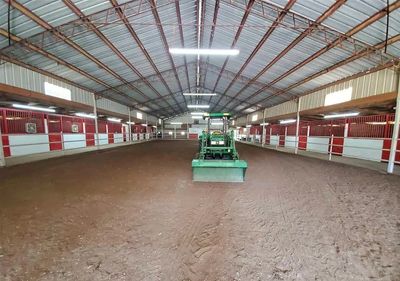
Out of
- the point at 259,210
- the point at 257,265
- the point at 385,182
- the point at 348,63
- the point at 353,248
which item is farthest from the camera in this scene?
the point at 348,63

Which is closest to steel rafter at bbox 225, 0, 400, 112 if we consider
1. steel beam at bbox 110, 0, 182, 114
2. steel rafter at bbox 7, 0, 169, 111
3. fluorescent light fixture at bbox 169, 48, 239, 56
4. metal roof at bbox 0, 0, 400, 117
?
metal roof at bbox 0, 0, 400, 117

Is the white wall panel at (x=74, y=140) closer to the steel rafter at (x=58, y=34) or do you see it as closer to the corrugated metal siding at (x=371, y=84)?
the steel rafter at (x=58, y=34)

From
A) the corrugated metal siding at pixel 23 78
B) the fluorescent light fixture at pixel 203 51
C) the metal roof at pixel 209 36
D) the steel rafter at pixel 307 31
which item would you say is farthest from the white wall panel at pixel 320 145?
the corrugated metal siding at pixel 23 78

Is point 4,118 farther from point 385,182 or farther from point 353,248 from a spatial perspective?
point 385,182

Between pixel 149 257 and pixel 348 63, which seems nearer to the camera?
pixel 149 257

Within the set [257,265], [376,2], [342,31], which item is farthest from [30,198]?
[342,31]

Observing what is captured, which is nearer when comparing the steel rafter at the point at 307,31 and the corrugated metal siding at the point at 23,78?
the steel rafter at the point at 307,31

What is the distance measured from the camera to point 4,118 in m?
9.55

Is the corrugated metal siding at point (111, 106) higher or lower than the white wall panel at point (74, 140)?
higher

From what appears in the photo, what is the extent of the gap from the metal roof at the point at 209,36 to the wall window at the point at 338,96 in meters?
0.81

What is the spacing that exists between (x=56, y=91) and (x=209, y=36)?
947 cm

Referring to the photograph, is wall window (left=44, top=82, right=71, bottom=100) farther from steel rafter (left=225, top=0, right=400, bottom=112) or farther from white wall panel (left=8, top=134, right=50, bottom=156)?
steel rafter (left=225, top=0, right=400, bottom=112)

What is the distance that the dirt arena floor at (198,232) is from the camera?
6.42 feet

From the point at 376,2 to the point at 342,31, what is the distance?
1586 mm
